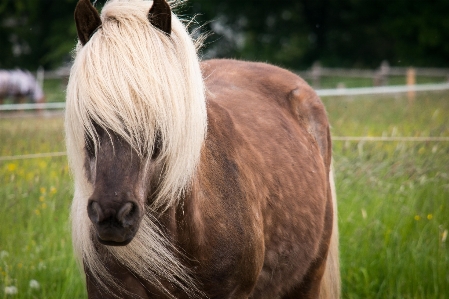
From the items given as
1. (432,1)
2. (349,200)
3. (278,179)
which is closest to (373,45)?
(432,1)

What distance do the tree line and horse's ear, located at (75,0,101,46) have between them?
958 inches

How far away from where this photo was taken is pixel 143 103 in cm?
210

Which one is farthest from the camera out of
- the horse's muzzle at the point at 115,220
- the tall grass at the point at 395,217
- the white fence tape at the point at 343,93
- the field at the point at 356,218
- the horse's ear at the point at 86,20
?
the white fence tape at the point at 343,93

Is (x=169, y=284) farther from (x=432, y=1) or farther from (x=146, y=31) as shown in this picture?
(x=432, y=1)

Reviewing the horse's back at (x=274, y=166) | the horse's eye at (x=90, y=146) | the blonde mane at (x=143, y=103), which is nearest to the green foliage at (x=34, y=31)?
the horse's back at (x=274, y=166)

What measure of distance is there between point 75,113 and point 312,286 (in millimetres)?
2136

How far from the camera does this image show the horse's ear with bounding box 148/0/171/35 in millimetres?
2273

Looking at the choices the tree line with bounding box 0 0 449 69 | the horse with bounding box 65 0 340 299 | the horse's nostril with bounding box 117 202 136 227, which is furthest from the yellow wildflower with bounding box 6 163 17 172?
the tree line with bounding box 0 0 449 69

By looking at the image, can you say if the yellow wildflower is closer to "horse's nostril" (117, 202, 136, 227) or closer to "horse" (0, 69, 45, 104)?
"horse's nostril" (117, 202, 136, 227)

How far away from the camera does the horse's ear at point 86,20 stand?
2.24 m

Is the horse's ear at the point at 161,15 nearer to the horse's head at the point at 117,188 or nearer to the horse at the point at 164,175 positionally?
the horse at the point at 164,175

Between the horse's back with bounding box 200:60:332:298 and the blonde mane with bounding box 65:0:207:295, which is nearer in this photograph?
the blonde mane with bounding box 65:0:207:295

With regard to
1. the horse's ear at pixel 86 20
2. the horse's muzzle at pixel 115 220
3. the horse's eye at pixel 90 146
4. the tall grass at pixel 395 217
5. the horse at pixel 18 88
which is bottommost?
the horse at pixel 18 88

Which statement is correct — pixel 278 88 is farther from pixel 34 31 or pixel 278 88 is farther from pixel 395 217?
pixel 34 31
